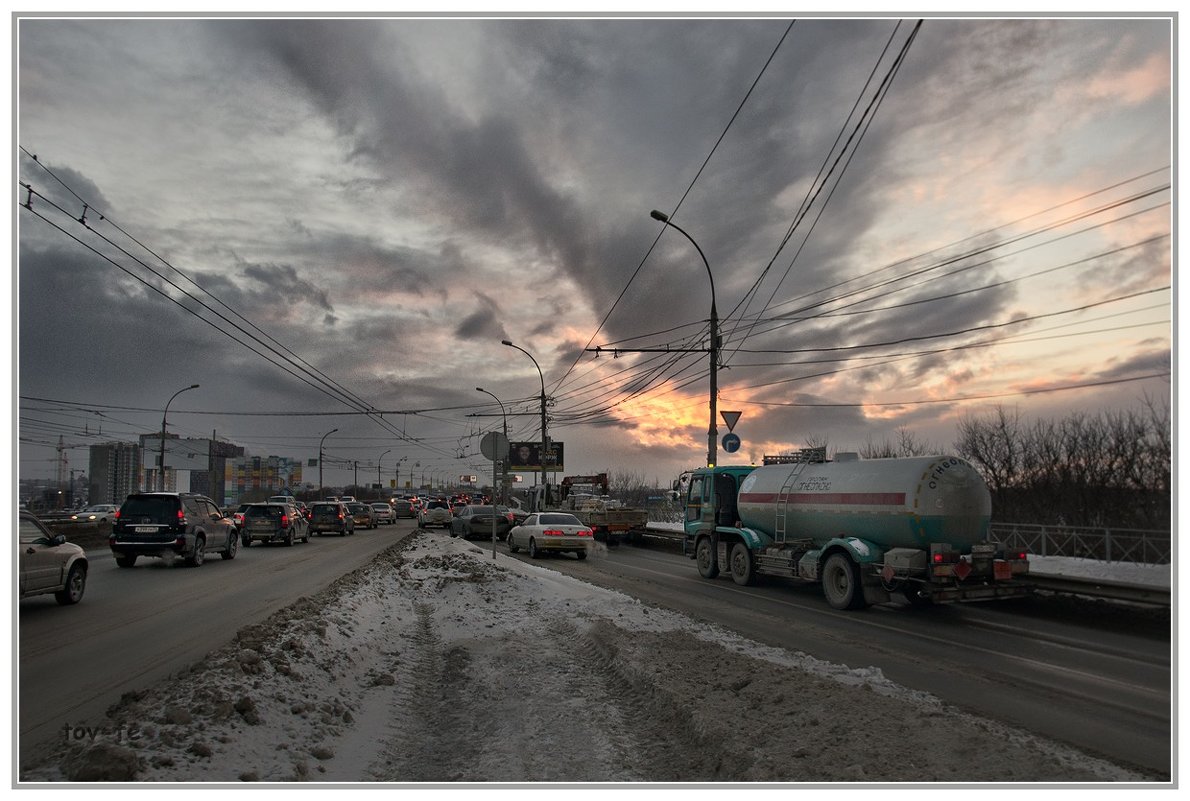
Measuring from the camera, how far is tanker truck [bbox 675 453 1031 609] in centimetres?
1097

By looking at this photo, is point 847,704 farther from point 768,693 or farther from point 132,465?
point 132,465

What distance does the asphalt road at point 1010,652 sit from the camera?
502 cm

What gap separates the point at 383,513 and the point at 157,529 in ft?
121

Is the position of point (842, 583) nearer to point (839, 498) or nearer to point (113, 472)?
point (839, 498)

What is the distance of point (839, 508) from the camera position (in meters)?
13.3

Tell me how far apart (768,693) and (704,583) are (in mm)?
11187

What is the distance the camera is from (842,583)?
12875 millimetres

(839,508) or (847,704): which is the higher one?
(839,508)

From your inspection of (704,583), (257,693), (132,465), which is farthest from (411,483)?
(257,693)

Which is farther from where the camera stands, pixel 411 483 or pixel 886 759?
pixel 411 483

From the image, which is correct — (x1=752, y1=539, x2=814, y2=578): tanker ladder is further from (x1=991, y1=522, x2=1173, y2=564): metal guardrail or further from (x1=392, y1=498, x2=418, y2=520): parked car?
(x1=392, y1=498, x2=418, y2=520): parked car

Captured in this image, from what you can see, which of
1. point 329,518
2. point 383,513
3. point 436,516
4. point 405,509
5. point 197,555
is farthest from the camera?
point 405,509

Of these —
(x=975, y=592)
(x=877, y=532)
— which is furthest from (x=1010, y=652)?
(x=877, y=532)

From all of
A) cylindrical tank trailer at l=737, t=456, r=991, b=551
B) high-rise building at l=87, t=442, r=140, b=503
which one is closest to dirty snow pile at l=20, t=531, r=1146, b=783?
cylindrical tank trailer at l=737, t=456, r=991, b=551
